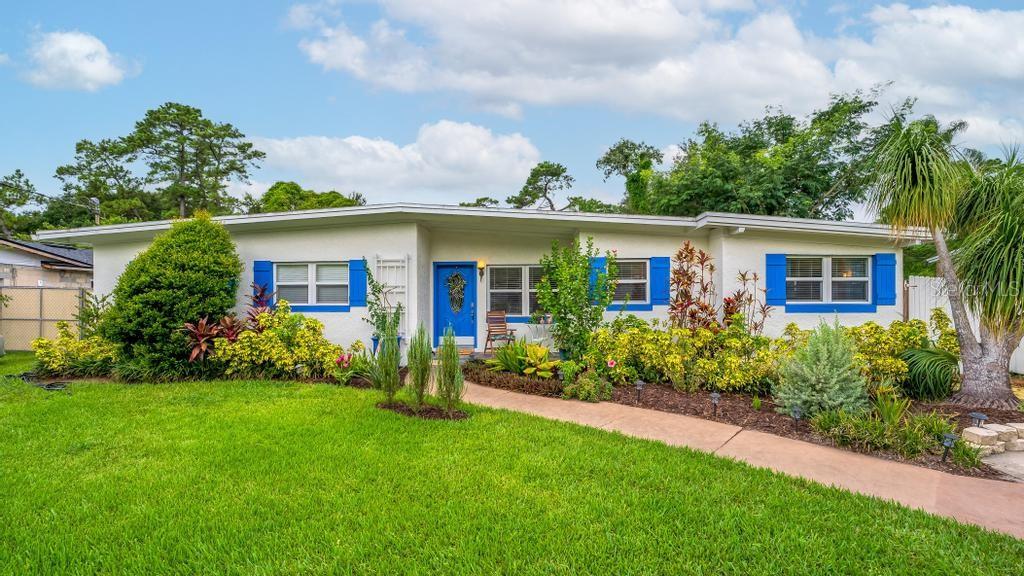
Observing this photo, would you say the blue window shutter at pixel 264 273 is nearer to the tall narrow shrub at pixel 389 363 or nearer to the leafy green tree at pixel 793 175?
the tall narrow shrub at pixel 389 363

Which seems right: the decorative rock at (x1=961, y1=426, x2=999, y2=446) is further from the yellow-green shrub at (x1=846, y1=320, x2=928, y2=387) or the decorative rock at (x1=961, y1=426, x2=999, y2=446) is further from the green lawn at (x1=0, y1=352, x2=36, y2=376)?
the green lawn at (x1=0, y1=352, x2=36, y2=376)

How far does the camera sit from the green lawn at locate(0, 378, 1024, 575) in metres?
2.46

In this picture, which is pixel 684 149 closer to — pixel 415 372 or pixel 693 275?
pixel 693 275

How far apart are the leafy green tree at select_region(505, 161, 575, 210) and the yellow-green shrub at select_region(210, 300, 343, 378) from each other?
22.9m

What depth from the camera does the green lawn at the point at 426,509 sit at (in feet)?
8.07

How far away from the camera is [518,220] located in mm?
8250

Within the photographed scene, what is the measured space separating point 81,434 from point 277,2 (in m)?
8.36

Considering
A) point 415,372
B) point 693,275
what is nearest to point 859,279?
point 693,275

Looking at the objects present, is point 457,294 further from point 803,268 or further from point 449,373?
point 803,268

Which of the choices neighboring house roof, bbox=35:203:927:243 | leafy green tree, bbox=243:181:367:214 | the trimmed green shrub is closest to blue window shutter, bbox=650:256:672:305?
neighboring house roof, bbox=35:203:927:243

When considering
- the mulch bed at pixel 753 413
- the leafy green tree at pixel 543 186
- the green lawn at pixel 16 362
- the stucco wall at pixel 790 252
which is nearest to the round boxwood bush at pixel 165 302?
the green lawn at pixel 16 362

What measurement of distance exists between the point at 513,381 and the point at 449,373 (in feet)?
6.44

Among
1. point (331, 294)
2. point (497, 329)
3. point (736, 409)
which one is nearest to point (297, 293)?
point (331, 294)

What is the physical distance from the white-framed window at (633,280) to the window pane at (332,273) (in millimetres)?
5284
